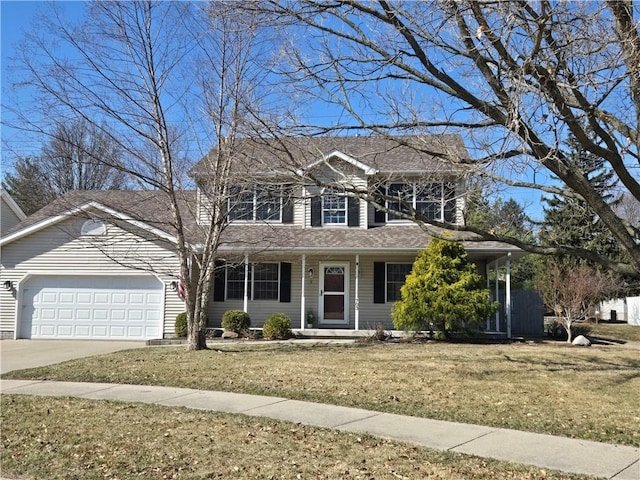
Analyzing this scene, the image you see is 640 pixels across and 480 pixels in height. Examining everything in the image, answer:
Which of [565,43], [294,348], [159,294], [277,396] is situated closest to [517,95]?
[565,43]

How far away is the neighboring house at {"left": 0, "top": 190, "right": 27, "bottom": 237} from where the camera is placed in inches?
960

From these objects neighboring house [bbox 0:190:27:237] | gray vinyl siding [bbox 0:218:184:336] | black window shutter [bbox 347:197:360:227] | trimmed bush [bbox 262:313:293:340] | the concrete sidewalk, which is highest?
neighboring house [bbox 0:190:27:237]

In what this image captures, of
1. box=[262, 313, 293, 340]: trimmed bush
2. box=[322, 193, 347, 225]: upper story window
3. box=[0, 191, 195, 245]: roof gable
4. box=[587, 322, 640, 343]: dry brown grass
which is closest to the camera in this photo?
box=[0, 191, 195, 245]: roof gable

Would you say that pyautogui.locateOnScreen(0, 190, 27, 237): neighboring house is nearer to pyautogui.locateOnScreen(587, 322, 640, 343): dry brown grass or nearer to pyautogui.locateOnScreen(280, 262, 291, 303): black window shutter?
pyautogui.locateOnScreen(280, 262, 291, 303): black window shutter

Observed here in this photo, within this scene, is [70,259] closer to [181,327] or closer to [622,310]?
[181,327]

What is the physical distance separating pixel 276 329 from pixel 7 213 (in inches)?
590

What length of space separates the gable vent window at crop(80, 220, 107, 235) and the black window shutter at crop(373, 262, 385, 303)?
938 centimetres

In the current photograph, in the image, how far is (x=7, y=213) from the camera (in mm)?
24969

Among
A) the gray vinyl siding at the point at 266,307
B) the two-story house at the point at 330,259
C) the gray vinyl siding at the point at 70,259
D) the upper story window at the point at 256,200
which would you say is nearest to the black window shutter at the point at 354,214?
the two-story house at the point at 330,259

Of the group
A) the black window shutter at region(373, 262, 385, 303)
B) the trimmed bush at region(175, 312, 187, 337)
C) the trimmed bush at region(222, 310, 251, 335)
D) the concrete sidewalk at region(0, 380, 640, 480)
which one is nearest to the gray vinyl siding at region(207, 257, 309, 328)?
the trimmed bush at region(222, 310, 251, 335)

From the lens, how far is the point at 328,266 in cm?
2008

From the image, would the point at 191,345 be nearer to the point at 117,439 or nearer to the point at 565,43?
the point at 117,439

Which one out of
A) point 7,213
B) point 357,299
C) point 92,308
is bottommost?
point 92,308

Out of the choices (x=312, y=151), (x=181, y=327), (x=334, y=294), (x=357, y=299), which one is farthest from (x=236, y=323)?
(x=312, y=151)
